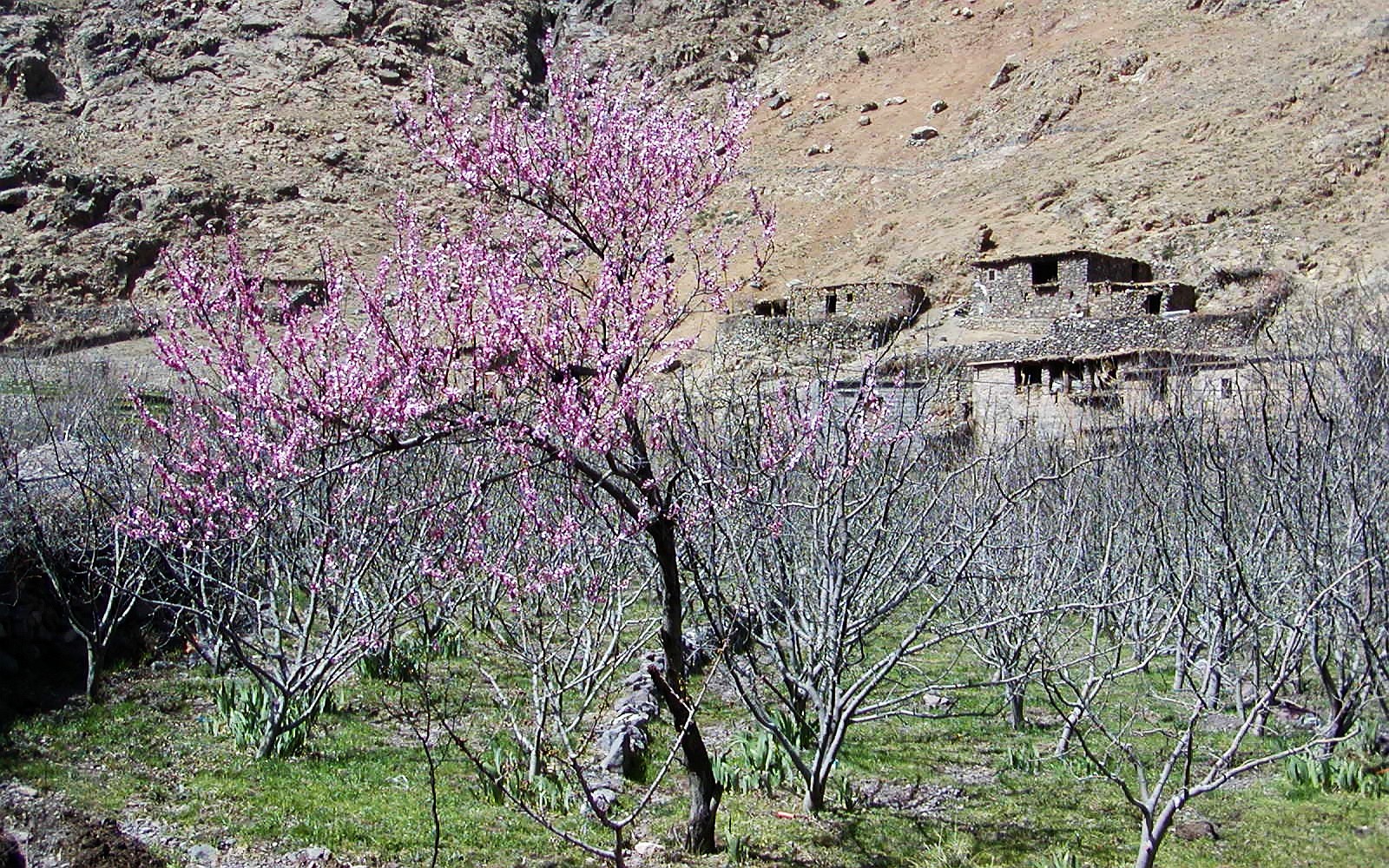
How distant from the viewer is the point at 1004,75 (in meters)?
60.7

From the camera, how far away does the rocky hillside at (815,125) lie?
129 ft

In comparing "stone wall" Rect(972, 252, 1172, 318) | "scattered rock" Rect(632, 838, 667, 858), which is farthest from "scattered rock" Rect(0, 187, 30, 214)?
"scattered rock" Rect(632, 838, 667, 858)

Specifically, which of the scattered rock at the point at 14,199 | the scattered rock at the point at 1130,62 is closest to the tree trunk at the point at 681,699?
the scattered rock at the point at 1130,62

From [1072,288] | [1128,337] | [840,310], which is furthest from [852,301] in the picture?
[1128,337]

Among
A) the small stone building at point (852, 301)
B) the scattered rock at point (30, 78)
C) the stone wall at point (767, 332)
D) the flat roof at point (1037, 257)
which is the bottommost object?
the stone wall at point (767, 332)

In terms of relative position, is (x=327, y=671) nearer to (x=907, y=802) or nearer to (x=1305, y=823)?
(x=907, y=802)

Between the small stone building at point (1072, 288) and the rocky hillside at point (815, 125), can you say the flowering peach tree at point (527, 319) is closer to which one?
the rocky hillside at point (815, 125)

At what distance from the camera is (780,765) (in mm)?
8398

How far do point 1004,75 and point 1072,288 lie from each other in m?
32.7

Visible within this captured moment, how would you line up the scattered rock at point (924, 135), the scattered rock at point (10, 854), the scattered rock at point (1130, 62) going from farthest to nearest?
the scattered rock at point (924, 135) → the scattered rock at point (1130, 62) → the scattered rock at point (10, 854)

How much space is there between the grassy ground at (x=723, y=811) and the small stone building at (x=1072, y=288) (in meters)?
23.1

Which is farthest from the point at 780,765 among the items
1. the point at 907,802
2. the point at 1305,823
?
the point at 1305,823

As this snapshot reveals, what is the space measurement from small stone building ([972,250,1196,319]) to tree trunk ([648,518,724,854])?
1064 inches

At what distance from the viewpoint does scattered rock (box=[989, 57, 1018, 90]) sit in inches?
2371
